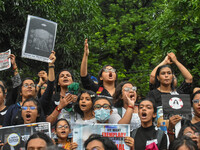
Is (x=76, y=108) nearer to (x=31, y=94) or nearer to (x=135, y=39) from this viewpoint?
(x=31, y=94)

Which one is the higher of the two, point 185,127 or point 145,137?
point 185,127

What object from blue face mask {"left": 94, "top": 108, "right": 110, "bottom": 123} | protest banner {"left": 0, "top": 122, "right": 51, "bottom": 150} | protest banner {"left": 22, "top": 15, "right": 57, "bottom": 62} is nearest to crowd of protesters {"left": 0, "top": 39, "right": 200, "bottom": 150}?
blue face mask {"left": 94, "top": 108, "right": 110, "bottom": 123}

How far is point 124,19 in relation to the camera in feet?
63.8

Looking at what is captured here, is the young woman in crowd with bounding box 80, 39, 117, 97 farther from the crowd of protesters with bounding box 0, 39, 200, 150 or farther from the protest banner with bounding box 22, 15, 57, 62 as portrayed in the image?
the protest banner with bounding box 22, 15, 57, 62

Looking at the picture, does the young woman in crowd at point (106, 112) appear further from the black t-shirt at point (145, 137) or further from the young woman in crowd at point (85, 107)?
the black t-shirt at point (145, 137)

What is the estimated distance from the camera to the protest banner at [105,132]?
4039 millimetres

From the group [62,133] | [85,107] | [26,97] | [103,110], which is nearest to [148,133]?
[103,110]

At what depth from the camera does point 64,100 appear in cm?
481

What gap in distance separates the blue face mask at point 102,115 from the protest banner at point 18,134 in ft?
2.37

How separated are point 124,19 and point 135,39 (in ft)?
4.48

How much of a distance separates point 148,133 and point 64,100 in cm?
131

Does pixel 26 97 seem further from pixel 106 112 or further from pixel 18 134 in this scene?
pixel 106 112

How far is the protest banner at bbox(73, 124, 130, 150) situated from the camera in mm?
4039

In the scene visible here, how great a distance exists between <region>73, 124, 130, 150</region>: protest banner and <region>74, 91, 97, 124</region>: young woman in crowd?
71cm
